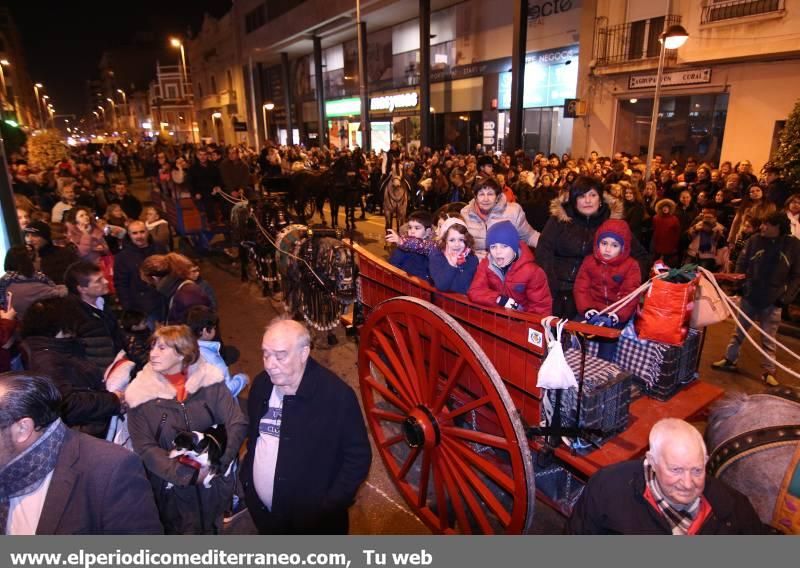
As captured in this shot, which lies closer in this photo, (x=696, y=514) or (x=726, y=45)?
(x=696, y=514)

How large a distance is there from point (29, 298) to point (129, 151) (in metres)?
49.3

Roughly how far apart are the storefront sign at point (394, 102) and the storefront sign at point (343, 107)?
1688 mm

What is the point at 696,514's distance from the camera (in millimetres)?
1942

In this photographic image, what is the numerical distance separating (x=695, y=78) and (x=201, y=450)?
15594 mm

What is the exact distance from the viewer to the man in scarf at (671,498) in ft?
6.12

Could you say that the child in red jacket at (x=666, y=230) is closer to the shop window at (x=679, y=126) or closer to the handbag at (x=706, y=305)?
the handbag at (x=706, y=305)

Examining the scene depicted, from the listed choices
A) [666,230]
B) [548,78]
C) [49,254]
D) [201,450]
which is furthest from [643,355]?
[548,78]

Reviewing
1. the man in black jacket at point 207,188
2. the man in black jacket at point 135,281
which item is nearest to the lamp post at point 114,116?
the man in black jacket at point 207,188

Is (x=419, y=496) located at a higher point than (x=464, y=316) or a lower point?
lower

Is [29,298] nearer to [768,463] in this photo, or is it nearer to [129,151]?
[768,463]

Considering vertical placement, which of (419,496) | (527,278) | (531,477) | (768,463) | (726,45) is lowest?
(419,496)

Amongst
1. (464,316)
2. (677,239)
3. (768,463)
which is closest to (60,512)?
(464,316)

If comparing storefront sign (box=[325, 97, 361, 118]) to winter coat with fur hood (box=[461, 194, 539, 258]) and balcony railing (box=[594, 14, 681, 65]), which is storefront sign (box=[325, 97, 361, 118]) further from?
winter coat with fur hood (box=[461, 194, 539, 258])

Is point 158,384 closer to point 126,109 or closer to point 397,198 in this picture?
point 397,198
